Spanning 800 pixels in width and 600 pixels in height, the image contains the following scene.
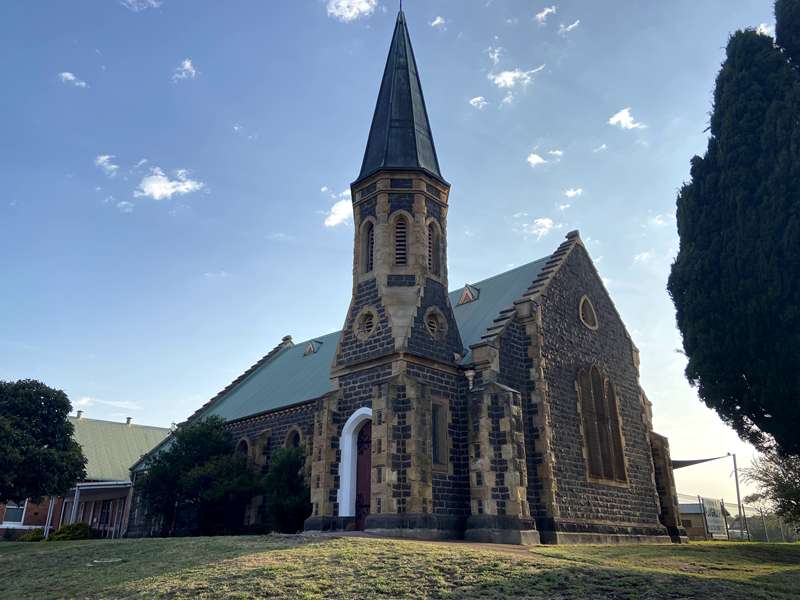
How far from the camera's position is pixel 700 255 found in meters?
17.1

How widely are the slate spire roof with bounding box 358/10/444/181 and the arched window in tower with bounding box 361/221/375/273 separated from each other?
6.55 ft

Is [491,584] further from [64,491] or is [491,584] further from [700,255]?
[64,491]

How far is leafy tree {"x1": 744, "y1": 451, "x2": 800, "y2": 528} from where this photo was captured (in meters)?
32.8

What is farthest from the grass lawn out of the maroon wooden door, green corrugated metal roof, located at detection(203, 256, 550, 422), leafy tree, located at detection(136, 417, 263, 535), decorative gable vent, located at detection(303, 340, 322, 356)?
decorative gable vent, located at detection(303, 340, 322, 356)

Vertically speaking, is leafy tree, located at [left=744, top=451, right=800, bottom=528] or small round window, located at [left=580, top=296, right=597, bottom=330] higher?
small round window, located at [left=580, top=296, right=597, bottom=330]

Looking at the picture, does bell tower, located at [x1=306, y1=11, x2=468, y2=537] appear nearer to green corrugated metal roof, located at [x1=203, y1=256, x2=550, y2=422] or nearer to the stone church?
the stone church

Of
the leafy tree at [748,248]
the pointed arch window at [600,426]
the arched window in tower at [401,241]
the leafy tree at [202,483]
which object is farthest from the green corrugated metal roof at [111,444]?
the leafy tree at [748,248]

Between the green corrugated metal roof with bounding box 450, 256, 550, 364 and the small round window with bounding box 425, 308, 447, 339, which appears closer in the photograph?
the small round window with bounding box 425, 308, 447, 339

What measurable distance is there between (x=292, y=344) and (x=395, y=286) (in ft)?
73.1

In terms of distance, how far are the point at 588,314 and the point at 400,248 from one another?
8.55 meters

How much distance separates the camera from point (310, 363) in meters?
33.7

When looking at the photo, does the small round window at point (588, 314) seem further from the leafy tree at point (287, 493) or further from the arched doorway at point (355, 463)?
the leafy tree at point (287, 493)

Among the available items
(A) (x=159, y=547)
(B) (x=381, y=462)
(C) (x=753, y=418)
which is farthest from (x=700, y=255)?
(A) (x=159, y=547)

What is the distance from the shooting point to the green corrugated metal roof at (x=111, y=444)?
4488cm
